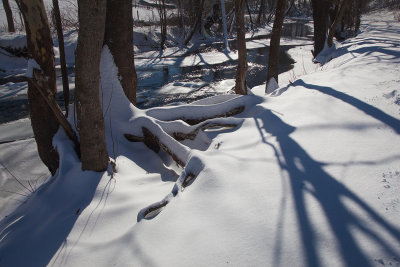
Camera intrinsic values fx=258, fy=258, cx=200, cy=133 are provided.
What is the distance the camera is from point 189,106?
3793 mm

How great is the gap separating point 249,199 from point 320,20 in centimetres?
984

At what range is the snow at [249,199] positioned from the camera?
4.34ft

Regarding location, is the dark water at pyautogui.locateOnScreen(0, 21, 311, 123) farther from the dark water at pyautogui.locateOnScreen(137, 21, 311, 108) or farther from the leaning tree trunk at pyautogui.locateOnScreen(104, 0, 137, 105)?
the leaning tree trunk at pyautogui.locateOnScreen(104, 0, 137, 105)

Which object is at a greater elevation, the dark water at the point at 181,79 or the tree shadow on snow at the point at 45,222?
the dark water at the point at 181,79

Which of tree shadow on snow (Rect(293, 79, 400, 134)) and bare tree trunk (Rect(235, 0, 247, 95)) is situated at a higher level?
bare tree trunk (Rect(235, 0, 247, 95))

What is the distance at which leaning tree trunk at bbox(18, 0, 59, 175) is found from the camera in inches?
112

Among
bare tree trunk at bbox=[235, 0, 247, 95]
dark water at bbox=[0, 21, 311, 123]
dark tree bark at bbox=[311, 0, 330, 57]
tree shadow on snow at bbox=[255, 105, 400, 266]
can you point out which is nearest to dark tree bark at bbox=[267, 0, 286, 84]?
bare tree trunk at bbox=[235, 0, 247, 95]

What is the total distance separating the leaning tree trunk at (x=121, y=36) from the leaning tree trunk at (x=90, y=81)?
1343mm

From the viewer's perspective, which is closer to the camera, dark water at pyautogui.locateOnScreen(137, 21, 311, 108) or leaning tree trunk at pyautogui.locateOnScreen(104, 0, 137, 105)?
leaning tree trunk at pyautogui.locateOnScreen(104, 0, 137, 105)

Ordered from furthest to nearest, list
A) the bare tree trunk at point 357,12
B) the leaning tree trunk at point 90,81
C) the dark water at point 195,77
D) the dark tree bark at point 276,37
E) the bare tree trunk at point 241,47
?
the bare tree trunk at point 357,12 → the dark water at point 195,77 → the bare tree trunk at point 241,47 → the dark tree bark at point 276,37 → the leaning tree trunk at point 90,81

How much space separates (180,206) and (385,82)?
322cm

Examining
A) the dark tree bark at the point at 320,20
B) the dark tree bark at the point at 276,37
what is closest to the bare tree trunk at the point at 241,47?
the dark tree bark at the point at 276,37

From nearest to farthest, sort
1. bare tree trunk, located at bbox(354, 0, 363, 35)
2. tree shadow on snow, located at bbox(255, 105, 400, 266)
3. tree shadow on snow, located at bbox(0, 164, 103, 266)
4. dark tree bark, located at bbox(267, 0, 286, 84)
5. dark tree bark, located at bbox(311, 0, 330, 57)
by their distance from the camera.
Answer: tree shadow on snow, located at bbox(255, 105, 400, 266), tree shadow on snow, located at bbox(0, 164, 103, 266), dark tree bark, located at bbox(267, 0, 286, 84), dark tree bark, located at bbox(311, 0, 330, 57), bare tree trunk, located at bbox(354, 0, 363, 35)

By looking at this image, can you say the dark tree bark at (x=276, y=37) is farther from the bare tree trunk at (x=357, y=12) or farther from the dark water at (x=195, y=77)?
the bare tree trunk at (x=357, y=12)
